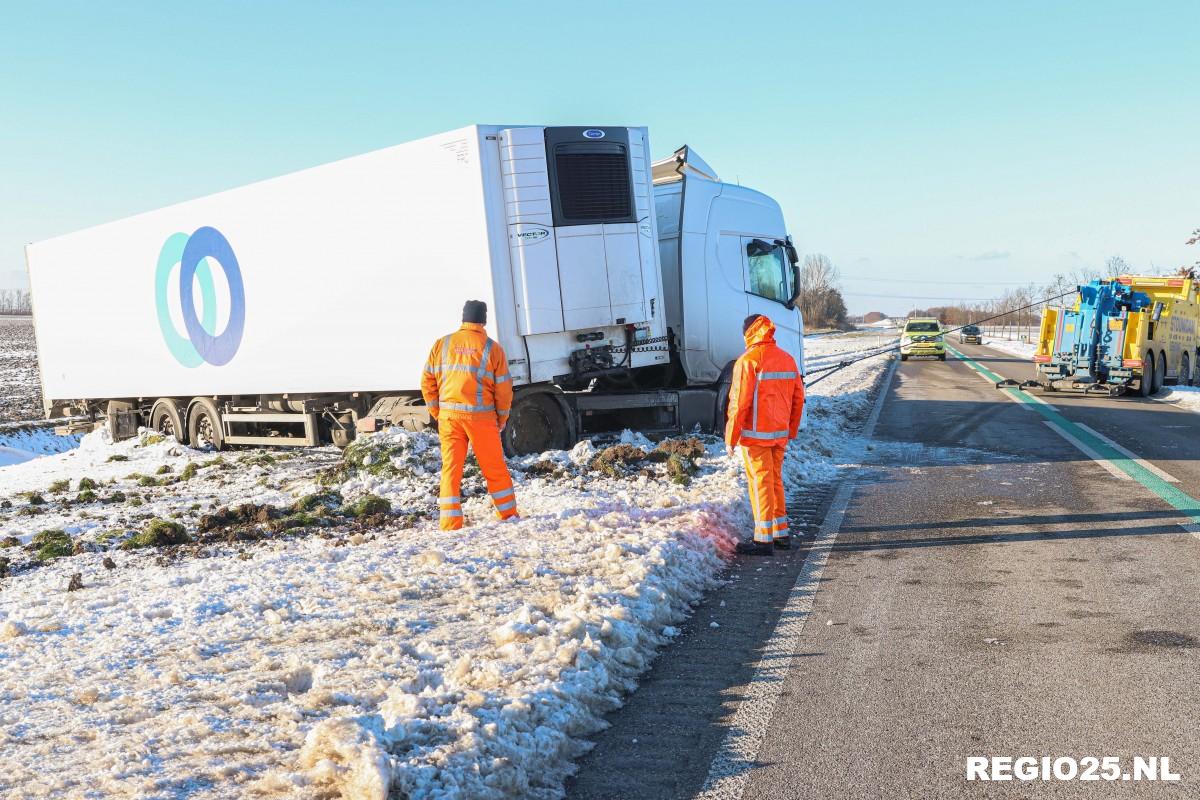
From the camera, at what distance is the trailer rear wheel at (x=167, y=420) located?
15.4 meters

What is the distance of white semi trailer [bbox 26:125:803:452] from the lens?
1024 cm

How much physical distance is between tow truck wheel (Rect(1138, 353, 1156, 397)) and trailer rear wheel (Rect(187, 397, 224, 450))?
754 inches

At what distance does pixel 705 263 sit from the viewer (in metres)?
12.8

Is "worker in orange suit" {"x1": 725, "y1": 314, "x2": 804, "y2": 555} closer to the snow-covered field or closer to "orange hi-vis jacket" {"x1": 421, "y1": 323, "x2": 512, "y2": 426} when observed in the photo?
the snow-covered field

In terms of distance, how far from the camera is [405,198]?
10477mm

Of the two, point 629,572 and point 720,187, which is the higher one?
point 720,187

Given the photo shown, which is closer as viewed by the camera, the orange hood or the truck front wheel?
the orange hood

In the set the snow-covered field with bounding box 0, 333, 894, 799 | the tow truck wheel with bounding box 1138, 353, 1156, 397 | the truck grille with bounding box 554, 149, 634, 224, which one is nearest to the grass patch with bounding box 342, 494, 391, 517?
the snow-covered field with bounding box 0, 333, 894, 799

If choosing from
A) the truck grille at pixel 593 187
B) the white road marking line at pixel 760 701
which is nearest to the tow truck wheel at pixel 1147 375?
the truck grille at pixel 593 187

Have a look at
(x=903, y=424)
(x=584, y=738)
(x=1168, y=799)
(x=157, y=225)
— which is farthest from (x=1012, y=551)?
(x=157, y=225)

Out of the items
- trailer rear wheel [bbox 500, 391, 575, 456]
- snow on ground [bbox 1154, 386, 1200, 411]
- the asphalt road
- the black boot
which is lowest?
snow on ground [bbox 1154, 386, 1200, 411]

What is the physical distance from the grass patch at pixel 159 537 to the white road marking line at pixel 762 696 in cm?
511

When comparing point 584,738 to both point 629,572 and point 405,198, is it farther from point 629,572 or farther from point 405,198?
point 405,198

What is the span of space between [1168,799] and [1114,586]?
9.77 feet
